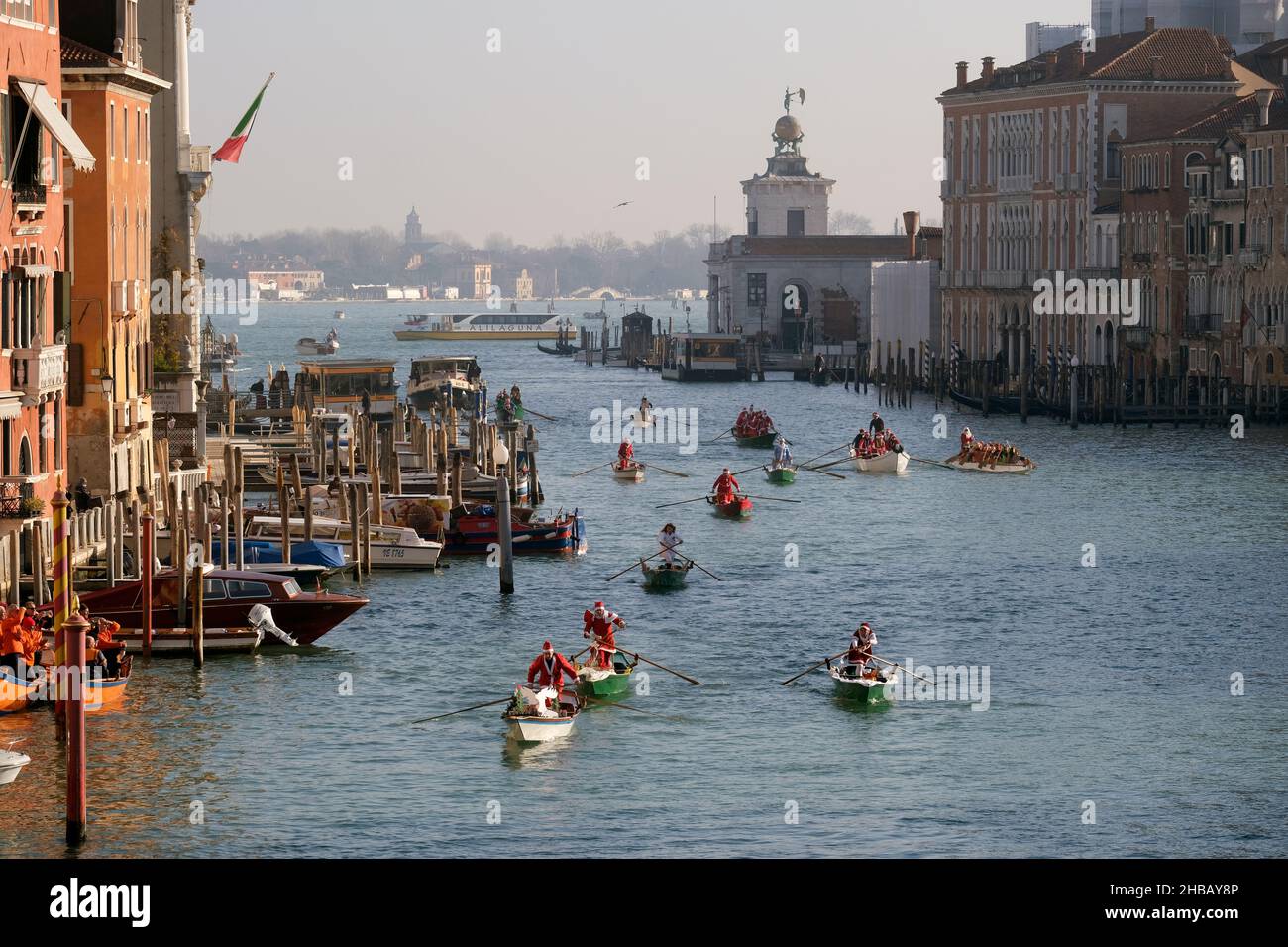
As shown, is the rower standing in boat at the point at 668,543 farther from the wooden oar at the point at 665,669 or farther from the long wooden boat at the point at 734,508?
the long wooden boat at the point at 734,508

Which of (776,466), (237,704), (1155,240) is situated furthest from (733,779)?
(1155,240)

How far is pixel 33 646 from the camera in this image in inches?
1240

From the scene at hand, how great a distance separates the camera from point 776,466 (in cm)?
7144

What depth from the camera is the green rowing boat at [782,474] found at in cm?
7094

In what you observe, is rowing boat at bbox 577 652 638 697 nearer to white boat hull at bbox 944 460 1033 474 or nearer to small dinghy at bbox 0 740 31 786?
small dinghy at bbox 0 740 31 786

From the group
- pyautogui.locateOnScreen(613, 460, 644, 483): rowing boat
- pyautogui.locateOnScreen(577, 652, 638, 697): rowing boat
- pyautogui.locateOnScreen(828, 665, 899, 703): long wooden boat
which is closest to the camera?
pyautogui.locateOnScreen(828, 665, 899, 703): long wooden boat

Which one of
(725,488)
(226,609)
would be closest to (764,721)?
(226,609)

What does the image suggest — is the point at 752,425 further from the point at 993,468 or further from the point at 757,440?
the point at 993,468

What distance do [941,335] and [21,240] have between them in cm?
8806

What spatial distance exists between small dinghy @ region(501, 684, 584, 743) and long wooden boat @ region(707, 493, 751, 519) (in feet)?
102

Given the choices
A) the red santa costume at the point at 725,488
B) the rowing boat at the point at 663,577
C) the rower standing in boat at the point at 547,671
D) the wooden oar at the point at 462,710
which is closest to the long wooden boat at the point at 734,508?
the red santa costume at the point at 725,488

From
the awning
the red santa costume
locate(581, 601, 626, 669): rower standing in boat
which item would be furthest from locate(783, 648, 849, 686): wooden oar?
the red santa costume

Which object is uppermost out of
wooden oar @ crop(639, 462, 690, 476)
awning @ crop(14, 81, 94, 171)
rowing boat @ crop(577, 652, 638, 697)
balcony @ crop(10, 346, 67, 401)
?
awning @ crop(14, 81, 94, 171)

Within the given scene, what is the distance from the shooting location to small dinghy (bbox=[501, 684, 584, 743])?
30375mm
